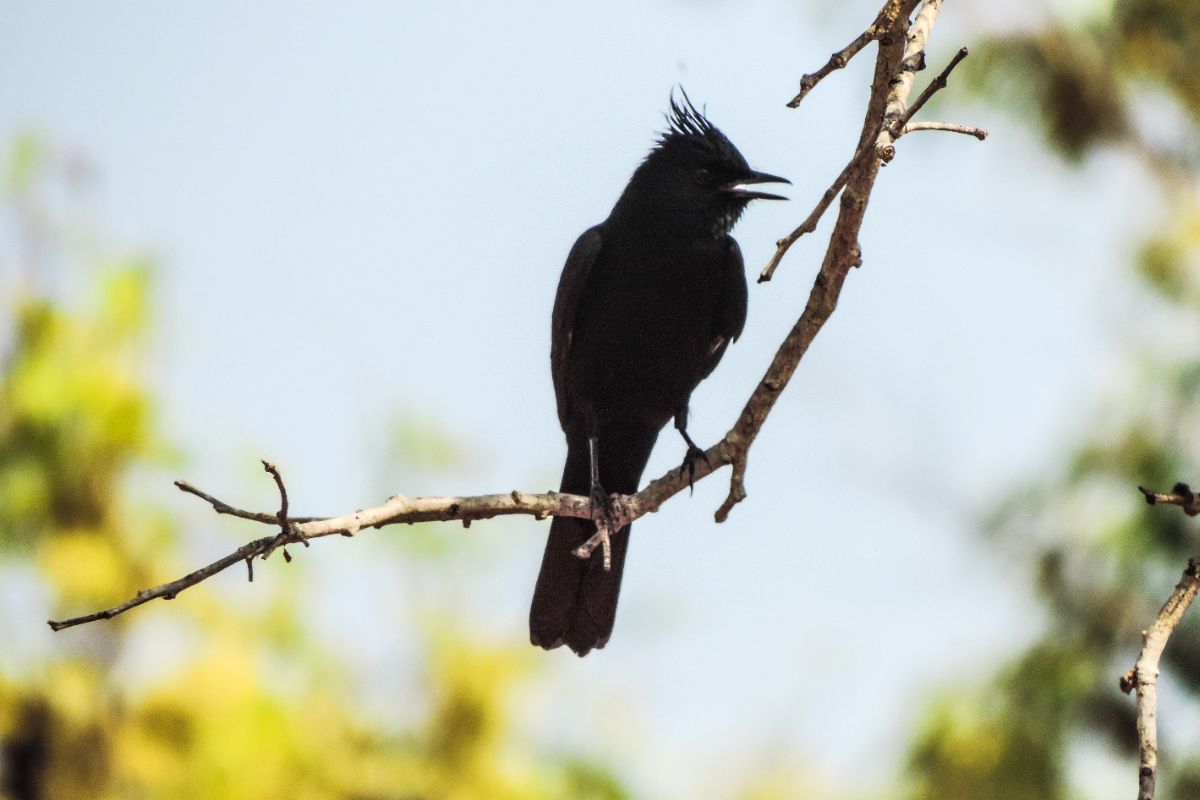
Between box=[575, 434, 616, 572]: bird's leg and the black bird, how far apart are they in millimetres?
25

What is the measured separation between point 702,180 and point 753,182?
8.9 inches

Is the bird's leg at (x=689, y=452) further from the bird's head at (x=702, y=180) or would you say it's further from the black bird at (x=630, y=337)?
the bird's head at (x=702, y=180)

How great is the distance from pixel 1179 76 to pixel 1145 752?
674cm

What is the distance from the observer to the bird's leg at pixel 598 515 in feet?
12.3

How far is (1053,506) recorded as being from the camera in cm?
717

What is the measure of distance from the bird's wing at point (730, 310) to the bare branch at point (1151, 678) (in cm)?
302

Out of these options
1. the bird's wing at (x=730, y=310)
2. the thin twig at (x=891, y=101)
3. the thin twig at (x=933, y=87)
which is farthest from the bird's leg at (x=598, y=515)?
the thin twig at (x=933, y=87)

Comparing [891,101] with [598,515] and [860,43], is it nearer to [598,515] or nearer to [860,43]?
[860,43]

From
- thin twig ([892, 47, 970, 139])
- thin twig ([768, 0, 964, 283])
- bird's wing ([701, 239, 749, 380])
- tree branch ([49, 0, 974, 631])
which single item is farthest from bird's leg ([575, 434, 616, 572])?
thin twig ([892, 47, 970, 139])

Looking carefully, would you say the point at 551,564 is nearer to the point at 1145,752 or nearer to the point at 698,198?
the point at 698,198

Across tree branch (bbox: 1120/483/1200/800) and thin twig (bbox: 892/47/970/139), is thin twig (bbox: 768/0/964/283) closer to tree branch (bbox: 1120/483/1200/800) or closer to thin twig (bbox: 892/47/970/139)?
thin twig (bbox: 892/47/970/139)

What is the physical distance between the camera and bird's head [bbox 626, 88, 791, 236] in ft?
18.7

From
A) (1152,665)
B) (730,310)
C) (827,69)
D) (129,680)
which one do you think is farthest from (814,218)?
(129,680)

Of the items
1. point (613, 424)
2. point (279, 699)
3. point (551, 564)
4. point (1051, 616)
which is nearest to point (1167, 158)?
point (1051, 616)
